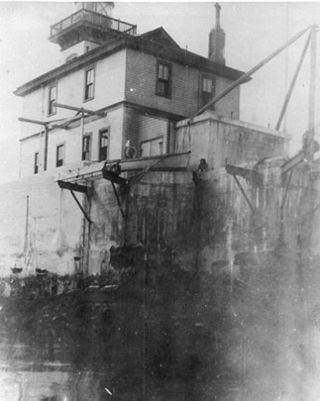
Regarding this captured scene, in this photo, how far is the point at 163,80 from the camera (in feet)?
97.3

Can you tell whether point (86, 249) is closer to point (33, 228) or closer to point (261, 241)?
point (33, 228)

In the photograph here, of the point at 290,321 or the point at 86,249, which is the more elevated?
the point at 86,249

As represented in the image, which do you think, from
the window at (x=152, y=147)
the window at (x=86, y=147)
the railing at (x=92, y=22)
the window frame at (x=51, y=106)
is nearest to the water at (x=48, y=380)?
the window at (x=152, y=147)

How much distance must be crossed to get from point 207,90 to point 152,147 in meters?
5.68

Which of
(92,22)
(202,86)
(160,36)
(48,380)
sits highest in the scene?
(92,22)

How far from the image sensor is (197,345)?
16.7 metres

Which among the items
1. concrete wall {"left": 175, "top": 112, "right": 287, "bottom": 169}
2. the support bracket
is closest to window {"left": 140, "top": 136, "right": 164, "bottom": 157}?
concrete wall {"left": 175, "top": 112, "right": 287, "bottom": 169}

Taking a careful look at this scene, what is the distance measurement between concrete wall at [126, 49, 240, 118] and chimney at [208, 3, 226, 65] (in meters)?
1.52

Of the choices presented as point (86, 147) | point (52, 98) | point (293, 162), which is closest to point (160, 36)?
point (86, 147)

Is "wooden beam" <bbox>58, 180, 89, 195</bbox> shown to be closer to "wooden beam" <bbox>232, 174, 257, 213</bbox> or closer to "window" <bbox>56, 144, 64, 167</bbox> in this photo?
"window" <bbox>56, 144, 64, 167</bbox>

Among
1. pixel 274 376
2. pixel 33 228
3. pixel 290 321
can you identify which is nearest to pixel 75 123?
pixel 33 228

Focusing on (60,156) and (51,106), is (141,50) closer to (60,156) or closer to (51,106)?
(51,106)

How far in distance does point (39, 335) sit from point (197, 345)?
6.40m

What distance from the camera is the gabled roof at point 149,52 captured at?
93.1ft
